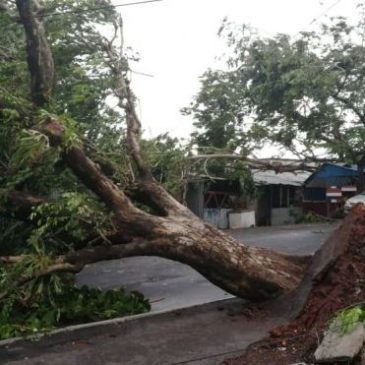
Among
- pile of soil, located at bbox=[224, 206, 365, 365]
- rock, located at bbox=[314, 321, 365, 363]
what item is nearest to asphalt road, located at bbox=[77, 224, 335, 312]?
pile of soil, located at bbox=[224, 206, 365, 365]

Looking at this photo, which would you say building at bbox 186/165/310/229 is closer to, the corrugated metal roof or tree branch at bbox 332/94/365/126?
the corrugated metal roof

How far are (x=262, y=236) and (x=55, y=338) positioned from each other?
10.1m

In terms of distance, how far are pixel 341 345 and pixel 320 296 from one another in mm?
1984

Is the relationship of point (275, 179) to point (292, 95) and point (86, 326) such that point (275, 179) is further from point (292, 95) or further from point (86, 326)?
point (86, 326)

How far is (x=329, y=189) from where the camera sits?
2419 centimetres

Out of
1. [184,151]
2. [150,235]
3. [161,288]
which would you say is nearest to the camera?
[150,235]

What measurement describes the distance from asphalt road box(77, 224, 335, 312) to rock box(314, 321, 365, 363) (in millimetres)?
3173

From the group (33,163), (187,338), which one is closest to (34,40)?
(33,163)

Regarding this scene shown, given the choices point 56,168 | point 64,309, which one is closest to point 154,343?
point 64,309

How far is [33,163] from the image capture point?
263 inches

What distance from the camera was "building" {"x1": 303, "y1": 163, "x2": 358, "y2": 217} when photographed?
23.2 meters

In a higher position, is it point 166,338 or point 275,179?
point 275,179

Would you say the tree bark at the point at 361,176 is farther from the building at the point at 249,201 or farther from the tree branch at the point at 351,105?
the building at the point at 249,201

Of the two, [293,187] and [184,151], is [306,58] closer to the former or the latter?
[184,151]
